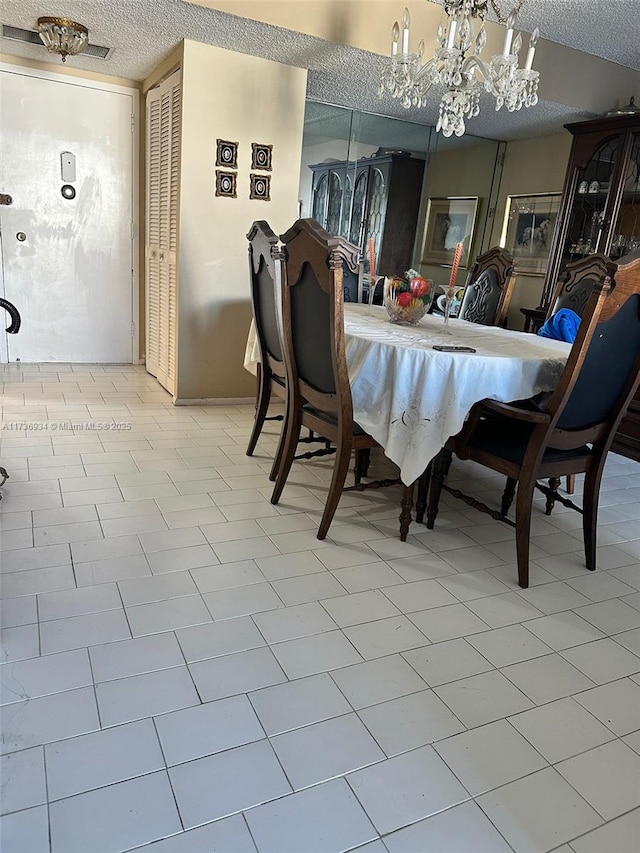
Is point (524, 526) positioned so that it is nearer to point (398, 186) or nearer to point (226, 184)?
point (226, 184)

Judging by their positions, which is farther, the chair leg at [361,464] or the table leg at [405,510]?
the chair leg at [361,464]

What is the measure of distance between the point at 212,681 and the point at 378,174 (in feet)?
14.1

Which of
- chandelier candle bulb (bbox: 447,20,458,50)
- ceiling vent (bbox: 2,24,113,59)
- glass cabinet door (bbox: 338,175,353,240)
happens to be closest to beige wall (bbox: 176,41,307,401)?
ceiling vent (bbox: 2,24,113,59)

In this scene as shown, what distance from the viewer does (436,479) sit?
7.89ft

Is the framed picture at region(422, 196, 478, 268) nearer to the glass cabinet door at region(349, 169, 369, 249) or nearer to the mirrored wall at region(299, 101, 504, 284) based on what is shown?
the mirrored wall at region(299, 101, 504, 284)

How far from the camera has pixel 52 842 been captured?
1081 millimetres

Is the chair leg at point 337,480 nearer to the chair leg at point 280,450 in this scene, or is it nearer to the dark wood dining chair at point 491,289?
the chair leg at point 280,450

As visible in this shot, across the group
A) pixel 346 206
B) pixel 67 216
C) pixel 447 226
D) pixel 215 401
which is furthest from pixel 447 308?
pixel 67 216

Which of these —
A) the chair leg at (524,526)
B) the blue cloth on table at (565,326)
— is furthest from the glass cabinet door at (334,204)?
the chair leg at (524,526)

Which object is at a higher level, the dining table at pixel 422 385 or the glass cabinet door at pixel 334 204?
the glass cabinet door at pixel 334 204

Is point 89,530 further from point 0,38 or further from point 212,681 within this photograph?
point 0,38

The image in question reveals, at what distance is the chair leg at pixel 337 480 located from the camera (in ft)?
7.30

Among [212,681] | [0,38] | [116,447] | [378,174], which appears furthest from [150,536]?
[378,174]

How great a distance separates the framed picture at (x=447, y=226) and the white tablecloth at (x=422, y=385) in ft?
10.6
